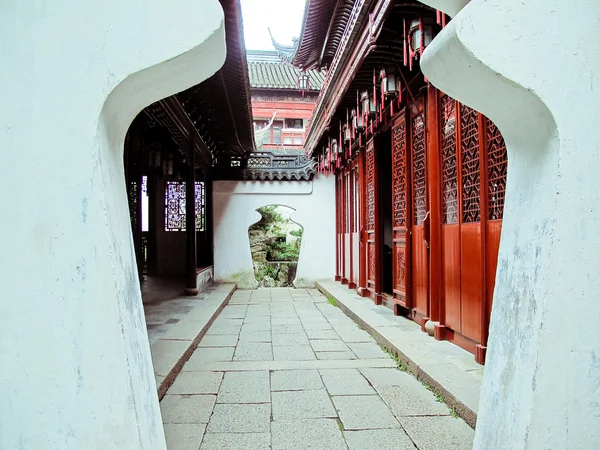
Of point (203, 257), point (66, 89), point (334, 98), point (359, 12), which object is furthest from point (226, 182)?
point (66, 89)

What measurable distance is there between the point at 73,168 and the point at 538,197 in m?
1.66

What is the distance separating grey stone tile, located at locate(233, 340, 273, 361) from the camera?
161 inches

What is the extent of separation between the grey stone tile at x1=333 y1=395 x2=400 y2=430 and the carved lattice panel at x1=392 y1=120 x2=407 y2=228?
2.70 m

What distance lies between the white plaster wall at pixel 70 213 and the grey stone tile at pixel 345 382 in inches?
74.6

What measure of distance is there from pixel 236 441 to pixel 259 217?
26.0ft

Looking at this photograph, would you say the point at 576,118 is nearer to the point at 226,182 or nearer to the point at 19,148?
the point at 19,148

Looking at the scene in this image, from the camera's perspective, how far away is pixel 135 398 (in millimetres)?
1504

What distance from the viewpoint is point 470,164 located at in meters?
3.50

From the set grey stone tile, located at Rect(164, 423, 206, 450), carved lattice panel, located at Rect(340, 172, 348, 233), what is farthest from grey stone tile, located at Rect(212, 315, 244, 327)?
carved lattice panel, located at Rect(340, 172, 348, 233)

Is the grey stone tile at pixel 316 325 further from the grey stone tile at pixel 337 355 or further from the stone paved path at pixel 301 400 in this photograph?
the grey stone tile at pixel 337 355

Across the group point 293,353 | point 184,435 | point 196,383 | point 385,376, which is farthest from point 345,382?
point 184,435

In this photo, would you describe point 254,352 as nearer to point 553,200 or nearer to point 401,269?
point 401,269

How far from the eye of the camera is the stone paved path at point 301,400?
7.89ft

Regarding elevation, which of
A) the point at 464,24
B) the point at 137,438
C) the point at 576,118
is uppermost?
the point at 464,24
